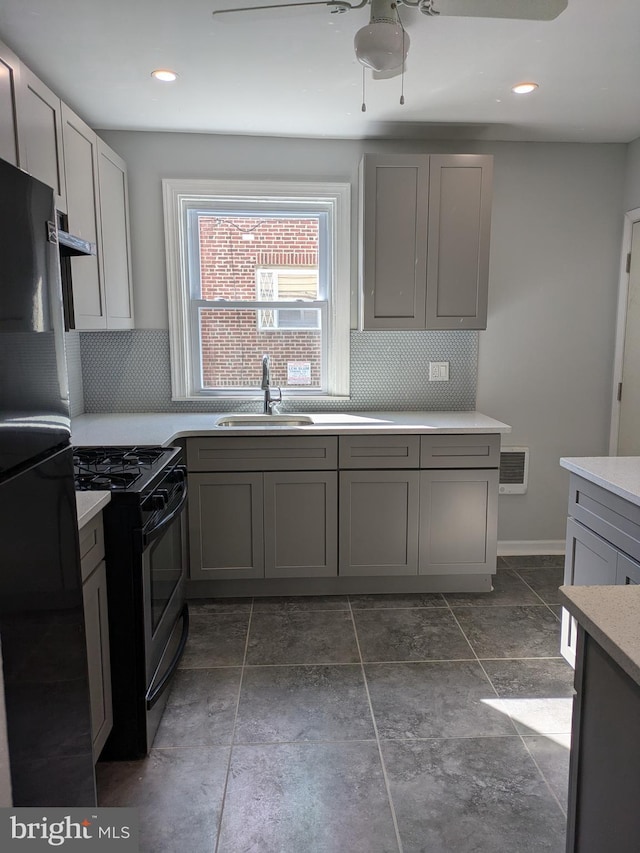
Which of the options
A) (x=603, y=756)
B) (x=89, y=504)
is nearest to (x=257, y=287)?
(x=89, y=504)

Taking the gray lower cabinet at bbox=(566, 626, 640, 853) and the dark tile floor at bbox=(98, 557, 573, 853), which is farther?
the dark tile floor at bbox=(98, 557, 573, 853)

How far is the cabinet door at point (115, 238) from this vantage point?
2.83m

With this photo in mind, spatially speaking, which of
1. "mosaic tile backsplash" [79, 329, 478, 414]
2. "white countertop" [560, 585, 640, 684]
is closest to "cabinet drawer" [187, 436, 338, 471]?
"mosaic tile backsplash" [79, 329, 478, 414]

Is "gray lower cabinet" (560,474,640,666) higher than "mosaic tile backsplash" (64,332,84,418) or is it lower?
lower

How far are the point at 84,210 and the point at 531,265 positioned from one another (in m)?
2.53

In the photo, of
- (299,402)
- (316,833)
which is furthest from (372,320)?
(316,833)

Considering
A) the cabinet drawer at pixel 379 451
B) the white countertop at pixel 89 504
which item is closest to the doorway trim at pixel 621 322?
the cabinet drawer at pixel 379 451

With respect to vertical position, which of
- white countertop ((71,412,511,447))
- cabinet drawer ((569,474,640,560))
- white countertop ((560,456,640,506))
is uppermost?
white countertop ((71,412,511,447))

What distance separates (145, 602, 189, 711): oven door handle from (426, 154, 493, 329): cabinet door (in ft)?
6.52

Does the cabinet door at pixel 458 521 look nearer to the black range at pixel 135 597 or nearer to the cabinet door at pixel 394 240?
the cabinet door at pixel 394 240

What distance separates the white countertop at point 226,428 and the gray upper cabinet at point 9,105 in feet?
3.85

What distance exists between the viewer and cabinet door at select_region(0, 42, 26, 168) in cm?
173

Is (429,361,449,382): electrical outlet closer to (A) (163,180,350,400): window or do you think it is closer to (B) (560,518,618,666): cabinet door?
(A) (163,180,350,400): window

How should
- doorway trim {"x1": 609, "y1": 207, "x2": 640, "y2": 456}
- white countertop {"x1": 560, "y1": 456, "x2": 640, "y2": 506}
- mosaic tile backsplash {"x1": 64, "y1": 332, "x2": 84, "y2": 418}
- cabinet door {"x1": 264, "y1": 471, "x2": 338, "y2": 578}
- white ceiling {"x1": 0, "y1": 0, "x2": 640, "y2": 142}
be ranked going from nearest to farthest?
white countertop {"x1": 560, "y1": 456, "x2": 640, "y2": 506} < white ceiling {"x1": 0, "y1": 0, "x2": 640, "y2": 142} < cabinet door {"x1": 264, "y1": 471, "x2": 338, "y2": 578} < mosaic tile backsplash {"x1": 64, "y1": 332, "x2": 84, "y2": 418} < doorway trim {"x1": 609, "y1": 207, "x2": 640, "y2": 456}
